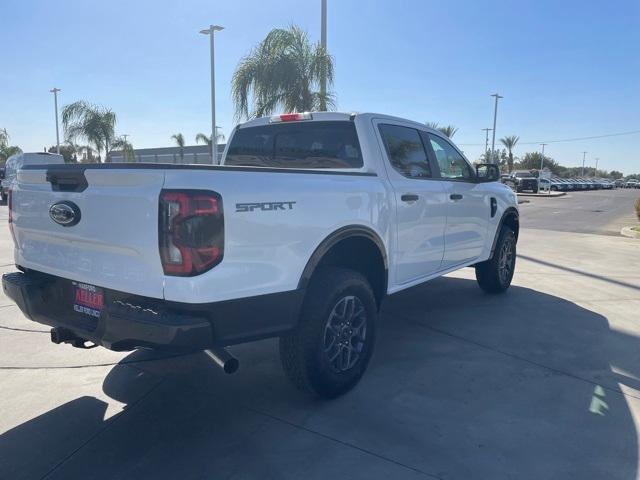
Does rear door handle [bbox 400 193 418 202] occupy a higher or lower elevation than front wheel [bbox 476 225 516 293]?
higher

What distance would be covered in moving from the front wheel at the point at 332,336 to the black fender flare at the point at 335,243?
20 cm

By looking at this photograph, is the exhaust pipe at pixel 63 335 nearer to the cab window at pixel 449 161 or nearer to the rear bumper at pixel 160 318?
the rear bumper at pixel 160 318

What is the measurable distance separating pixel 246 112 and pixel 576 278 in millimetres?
10034

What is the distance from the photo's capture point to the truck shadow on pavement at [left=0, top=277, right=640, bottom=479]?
109 inches

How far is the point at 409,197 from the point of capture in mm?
4199

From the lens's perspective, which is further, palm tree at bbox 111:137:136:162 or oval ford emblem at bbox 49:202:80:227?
palm tree at bbox 111:137:136:162

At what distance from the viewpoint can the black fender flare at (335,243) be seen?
3.10 meters

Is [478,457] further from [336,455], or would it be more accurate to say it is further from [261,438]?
[261,438]

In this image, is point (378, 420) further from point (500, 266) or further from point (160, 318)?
point (500, 266)

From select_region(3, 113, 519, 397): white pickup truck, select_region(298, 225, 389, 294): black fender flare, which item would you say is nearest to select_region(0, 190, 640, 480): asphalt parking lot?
select_region(3, 113, 519, 397): white pickup truck

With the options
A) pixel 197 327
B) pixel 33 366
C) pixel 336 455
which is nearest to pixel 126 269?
pixel 197 327

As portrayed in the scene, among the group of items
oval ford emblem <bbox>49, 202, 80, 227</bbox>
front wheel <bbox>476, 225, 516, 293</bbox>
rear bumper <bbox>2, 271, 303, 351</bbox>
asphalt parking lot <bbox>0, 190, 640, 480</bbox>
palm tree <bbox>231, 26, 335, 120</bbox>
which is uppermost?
palm tree <bbox>231, 26, 335, 120</bbox>

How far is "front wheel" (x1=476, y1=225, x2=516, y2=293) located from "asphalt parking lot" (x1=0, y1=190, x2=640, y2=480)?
93 centimetres

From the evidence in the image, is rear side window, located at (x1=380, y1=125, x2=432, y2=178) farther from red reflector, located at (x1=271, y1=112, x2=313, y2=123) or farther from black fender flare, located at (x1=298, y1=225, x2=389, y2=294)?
black fender flare, located at (x1=298, y1=225, x2=389, y2=294)
